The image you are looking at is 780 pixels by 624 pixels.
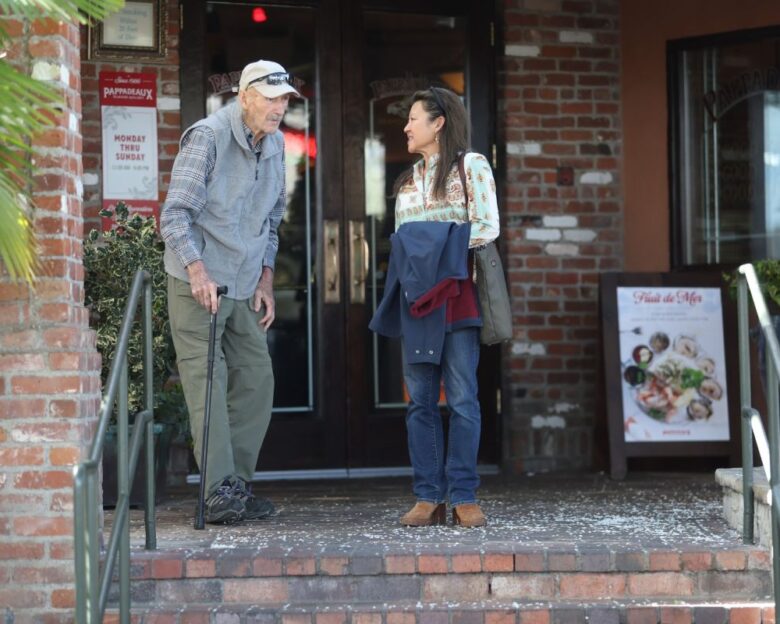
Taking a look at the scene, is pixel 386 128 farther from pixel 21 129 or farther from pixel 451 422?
pixel 21 129

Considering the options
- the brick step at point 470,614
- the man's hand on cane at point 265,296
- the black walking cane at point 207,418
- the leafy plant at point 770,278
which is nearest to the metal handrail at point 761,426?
the brick step at point 470,614

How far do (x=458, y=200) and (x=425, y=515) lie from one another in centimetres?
117

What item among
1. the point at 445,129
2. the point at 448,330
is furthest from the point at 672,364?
the point at 445,129

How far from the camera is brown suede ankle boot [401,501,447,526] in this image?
4.93m

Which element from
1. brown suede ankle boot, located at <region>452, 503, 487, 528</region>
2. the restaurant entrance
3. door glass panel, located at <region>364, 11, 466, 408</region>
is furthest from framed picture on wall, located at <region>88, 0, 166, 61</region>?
brown suede ankle boot, located at <region>452, 503, 487, 528</region>

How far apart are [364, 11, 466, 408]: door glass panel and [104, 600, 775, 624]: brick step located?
261 centimetres

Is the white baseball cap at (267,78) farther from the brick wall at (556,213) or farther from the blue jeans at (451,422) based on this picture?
the brick wall at (556,213)

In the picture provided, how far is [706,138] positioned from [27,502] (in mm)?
4335

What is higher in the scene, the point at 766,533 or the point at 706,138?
the point at 706,138

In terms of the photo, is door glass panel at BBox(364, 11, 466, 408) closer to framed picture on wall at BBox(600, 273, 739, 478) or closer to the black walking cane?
framed picture on wall at BBox(600, 273, 739, 478)

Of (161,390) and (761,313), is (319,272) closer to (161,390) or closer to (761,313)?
(161,390)

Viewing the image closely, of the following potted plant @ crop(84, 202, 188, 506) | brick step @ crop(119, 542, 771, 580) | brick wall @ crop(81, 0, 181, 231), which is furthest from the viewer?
brick wall @ crop(81, 0, 181, 231)

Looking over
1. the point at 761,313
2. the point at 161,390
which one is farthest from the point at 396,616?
the point at 161,390

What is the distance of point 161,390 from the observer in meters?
5.79
